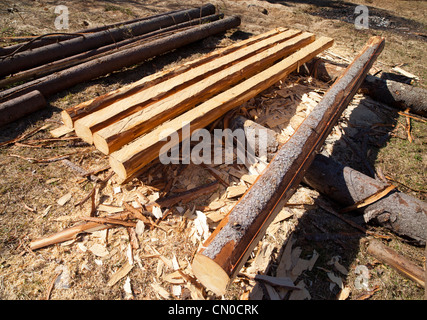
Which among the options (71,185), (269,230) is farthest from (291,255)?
(71,185)

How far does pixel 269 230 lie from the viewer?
294 centimetres

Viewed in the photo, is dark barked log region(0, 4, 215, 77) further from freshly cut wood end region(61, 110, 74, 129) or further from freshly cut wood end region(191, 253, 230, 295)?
freshly cut wood end region(191, 253, 230, 295)

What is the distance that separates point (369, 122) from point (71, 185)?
16.7 ft

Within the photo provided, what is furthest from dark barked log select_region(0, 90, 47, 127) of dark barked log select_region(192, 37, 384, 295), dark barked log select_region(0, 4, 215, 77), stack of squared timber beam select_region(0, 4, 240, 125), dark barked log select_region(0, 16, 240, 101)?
dark barked log select_region(192, 37, 384, 295)

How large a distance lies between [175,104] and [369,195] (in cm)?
262

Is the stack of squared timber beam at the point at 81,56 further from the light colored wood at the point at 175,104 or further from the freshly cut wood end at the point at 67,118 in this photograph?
the light colored wood at the point at 175,104

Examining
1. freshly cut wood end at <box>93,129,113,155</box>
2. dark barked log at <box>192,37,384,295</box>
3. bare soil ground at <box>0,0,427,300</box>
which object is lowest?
bare soil ground at <box>0,0,427,300</box>

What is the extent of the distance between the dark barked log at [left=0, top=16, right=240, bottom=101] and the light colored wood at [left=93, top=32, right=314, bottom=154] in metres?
2.16

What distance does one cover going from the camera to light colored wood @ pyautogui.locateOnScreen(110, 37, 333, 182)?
8.84ft

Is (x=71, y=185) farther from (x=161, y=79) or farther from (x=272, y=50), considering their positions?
(x=272, y=50)

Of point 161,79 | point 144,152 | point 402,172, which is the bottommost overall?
point 402,172

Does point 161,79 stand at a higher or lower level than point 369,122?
higher

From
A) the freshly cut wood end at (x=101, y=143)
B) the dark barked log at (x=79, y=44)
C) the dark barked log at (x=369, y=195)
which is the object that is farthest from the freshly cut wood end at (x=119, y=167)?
the dark barked log at (x=79, y=44)

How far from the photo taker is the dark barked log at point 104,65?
438 cm
